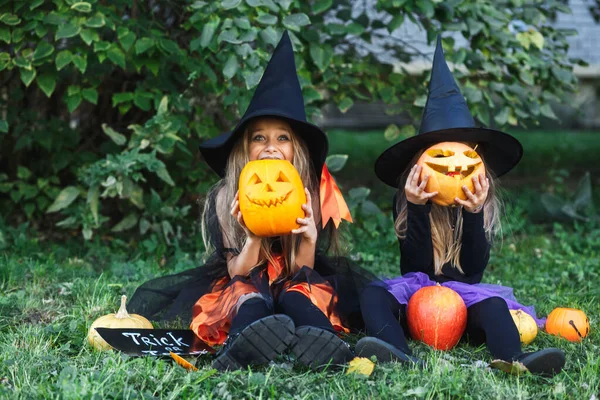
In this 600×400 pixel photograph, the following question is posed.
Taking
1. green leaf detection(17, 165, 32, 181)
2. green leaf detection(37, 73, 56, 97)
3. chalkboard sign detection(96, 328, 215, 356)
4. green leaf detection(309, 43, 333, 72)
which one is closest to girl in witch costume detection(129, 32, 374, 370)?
chalkboard sign detection(96, 328, 215, 356)

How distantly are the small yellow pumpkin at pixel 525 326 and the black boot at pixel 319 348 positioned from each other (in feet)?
2.91

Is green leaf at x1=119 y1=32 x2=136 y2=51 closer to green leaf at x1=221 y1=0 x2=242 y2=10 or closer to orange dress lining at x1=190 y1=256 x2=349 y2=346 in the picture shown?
green leaf at x1=221 y1=0 x2=242 y2=10

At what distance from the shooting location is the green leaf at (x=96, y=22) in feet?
13.4

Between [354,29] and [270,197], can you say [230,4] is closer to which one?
[354,29]

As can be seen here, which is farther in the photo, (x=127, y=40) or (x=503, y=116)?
(x=503, y=116)

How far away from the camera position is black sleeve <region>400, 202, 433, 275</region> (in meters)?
3.36

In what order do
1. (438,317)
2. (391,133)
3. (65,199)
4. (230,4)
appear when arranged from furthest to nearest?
(391,133), (65,199), (230,4), (438,317)

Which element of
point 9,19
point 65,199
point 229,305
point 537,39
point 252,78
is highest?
point 9,19

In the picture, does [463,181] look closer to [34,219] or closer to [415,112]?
[415,112]

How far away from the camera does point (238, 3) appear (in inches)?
156

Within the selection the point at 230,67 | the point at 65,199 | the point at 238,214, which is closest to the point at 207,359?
the point at 238,214

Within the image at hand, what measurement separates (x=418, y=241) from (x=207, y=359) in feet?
3.67

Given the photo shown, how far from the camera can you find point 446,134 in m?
3.32

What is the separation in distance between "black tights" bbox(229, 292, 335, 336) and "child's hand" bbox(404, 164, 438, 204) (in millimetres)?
665
